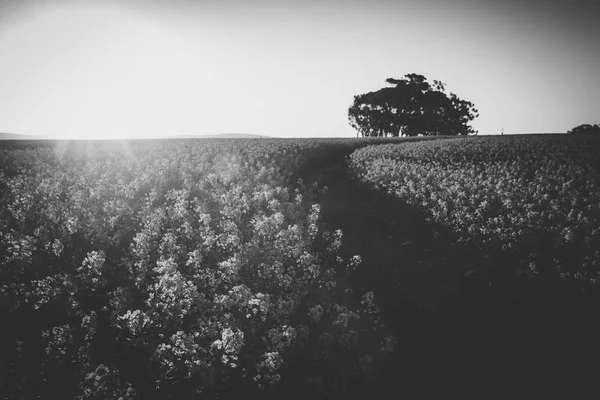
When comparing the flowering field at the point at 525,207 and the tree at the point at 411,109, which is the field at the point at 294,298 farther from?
the tree at the point at 411,109

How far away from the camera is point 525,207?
9555 mm

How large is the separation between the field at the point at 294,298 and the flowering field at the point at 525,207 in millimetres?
61

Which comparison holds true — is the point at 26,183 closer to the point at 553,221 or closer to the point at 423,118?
the point at 553,221

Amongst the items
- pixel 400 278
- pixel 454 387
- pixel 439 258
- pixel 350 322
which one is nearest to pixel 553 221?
pixel 439 258

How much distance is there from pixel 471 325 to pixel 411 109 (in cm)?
7037

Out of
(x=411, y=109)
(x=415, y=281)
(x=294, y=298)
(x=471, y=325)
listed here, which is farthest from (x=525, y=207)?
(x=411, y=109)

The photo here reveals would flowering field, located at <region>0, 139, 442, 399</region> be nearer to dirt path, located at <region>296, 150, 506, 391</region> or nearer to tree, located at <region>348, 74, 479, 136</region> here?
dirt path, located at <region>296, 150, 506, 391</region>

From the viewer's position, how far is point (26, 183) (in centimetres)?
1137

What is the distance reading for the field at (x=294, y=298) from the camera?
179 inches

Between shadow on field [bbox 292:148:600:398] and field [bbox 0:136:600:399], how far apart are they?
0.10ft

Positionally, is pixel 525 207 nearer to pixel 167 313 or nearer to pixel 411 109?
pixel 167 313

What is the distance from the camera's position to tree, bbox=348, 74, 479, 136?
69500 millimetres

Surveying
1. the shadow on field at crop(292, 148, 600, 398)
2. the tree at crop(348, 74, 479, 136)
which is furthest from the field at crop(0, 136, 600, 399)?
the tree at crop(348, 74, 479, 136)

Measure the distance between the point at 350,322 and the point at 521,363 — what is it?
301 centimetres
